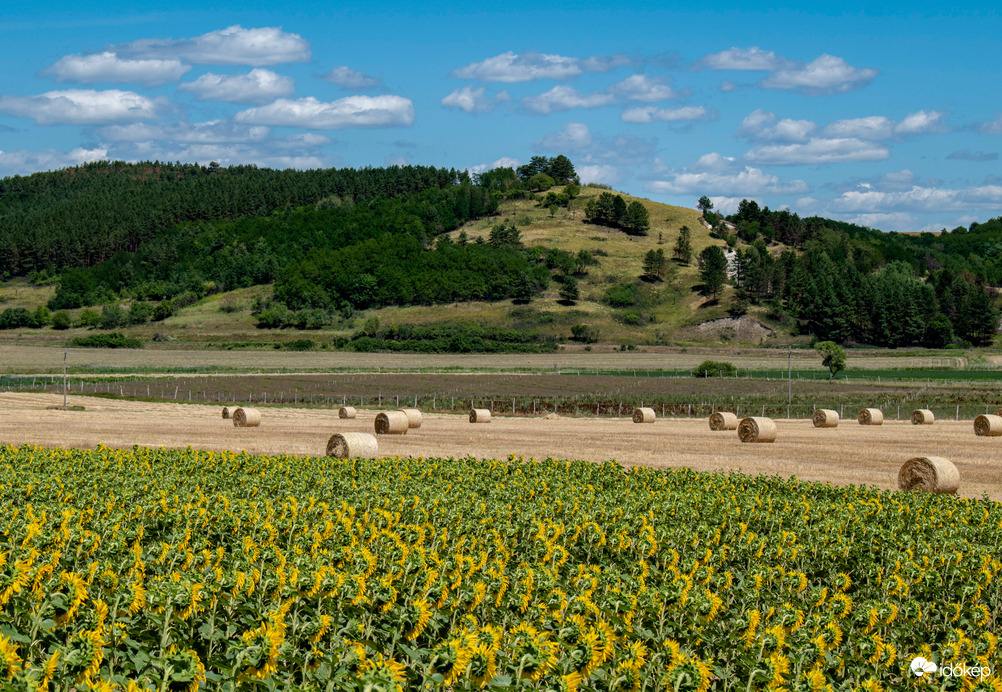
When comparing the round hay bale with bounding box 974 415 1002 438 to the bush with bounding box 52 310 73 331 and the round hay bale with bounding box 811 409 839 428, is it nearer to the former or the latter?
the round hay bale with bounding box 811 409 839 428

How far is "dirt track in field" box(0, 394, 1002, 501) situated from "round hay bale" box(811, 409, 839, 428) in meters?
0.76

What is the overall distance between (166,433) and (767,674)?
32.0 metres

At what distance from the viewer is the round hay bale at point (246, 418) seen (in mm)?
40969

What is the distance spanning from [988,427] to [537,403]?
26620mm

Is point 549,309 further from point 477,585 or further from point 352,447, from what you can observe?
point 477,585

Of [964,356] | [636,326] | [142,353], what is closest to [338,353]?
[142,353]

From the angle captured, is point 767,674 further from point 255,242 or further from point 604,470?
point 255,242

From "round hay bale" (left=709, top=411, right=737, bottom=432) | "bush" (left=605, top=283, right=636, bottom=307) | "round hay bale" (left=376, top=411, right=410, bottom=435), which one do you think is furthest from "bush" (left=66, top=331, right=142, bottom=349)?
"round hay bale" (left=709, top=411, right=737, bottom=432)

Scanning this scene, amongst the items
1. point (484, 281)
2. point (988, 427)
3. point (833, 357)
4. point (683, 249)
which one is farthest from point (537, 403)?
point (683, 249)

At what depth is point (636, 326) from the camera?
134125 mm

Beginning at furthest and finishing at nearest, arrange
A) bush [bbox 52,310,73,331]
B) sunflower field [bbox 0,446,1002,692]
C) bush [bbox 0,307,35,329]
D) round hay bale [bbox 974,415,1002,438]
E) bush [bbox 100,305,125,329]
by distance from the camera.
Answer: bush [bbox 0,307,35,329] → bush [bbox 100,305,125,329] → bush [bbox 52,310,73,331] → round hay bale [bbox 974,415,1002,438] → sunflower field [bbox 0,446,1002,692]

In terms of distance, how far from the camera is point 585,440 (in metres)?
36.1

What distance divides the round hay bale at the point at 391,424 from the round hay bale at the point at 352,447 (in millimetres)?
9673

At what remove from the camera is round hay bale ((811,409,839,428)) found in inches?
1735
